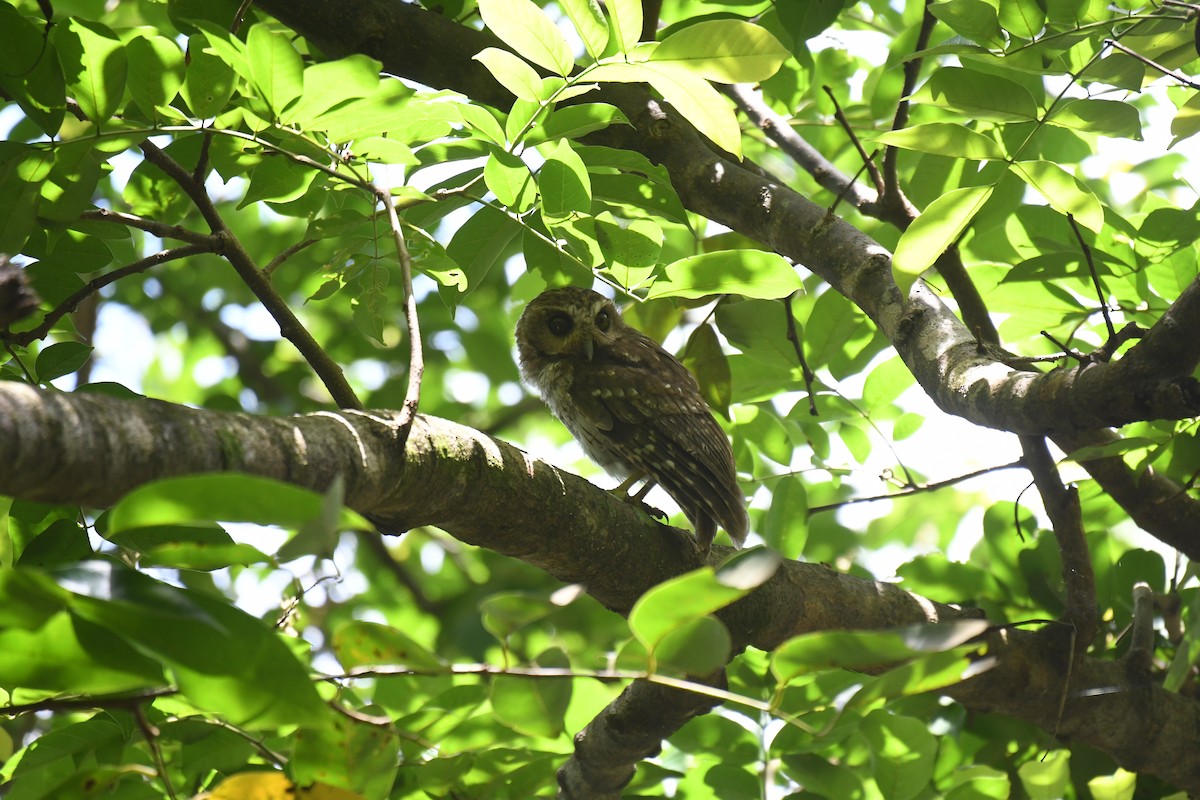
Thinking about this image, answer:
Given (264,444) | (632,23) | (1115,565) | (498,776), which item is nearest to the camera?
(264,444)

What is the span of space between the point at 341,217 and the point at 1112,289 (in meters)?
2.11

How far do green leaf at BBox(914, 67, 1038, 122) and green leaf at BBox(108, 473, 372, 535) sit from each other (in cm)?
164

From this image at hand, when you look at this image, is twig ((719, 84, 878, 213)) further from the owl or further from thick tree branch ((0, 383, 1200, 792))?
thick tree branch ((0, 383, 1200, 792))

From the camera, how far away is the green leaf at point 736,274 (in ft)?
7.39

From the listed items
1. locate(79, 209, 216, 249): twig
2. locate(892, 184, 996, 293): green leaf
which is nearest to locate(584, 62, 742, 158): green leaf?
locate(892, 184, 996, 293): green leaf

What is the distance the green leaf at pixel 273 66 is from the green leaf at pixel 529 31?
1.16ft

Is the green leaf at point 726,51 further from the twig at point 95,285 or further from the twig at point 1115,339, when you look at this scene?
the twig at point 95,285

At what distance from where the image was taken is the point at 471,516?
1982 millimetres

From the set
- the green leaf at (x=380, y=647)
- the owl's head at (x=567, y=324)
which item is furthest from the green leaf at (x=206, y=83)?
the owl's head at (x=567, y=324)

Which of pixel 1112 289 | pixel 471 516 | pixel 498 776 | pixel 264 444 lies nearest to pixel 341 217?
pixel 471 516

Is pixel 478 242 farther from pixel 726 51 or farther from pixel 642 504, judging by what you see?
pixel 642 504

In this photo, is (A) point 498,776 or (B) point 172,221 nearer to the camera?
(A) point 498,776

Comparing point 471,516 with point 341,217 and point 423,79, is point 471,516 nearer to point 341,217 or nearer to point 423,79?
point 341,217

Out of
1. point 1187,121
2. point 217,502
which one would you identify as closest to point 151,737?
point 217,502
